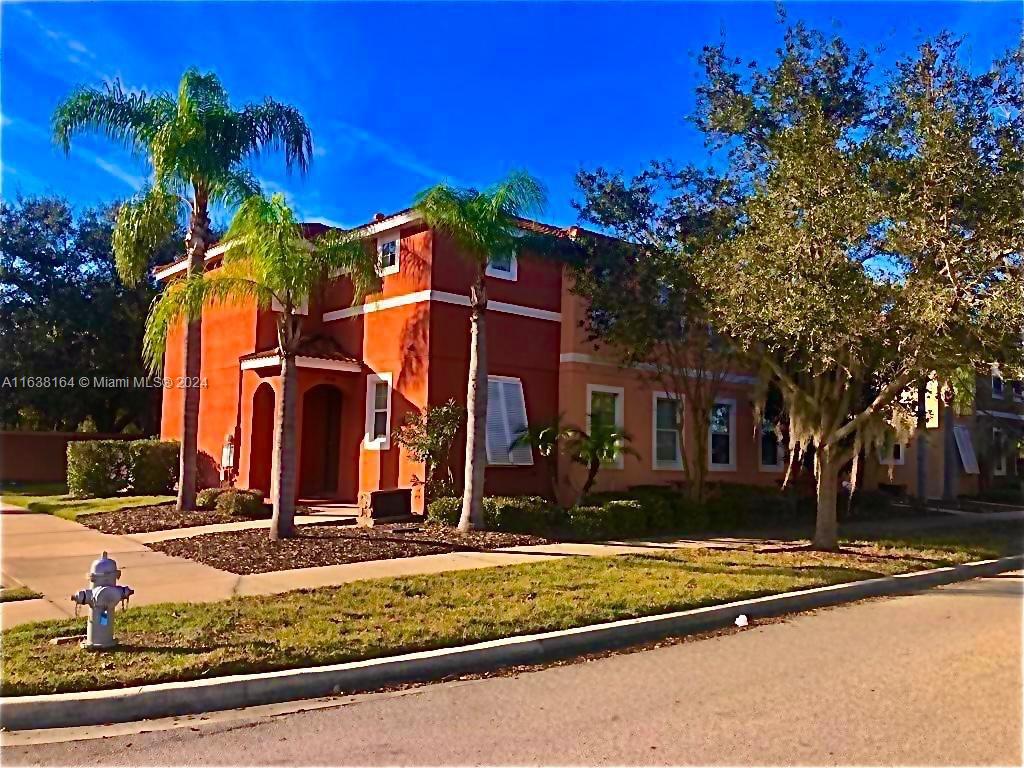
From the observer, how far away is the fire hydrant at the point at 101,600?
665 cm

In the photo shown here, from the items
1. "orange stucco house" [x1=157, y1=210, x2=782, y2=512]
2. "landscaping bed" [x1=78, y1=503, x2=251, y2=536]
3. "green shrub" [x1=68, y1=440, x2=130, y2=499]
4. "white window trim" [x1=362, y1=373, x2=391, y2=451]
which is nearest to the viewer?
"landscaping bed" [x1=78, y1=503, x2=251, y2=536]

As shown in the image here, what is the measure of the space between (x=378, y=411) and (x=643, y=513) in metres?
5.76

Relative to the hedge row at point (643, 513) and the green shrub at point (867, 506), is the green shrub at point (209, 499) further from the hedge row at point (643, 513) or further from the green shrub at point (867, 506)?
the green shrub at point (867, 506)

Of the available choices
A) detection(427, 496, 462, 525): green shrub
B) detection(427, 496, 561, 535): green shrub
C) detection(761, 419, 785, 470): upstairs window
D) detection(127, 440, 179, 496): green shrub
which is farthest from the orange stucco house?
detection(427, 496, 561, 535): green shrub

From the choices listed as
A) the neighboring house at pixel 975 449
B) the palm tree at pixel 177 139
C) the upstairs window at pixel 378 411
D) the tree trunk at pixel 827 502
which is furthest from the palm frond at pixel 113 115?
the neighboring house at pixel 975 449

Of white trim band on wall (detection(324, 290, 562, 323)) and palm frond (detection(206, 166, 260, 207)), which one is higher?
palm frond (detection(206, 166, 260, 207))

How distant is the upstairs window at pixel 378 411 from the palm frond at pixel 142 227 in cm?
475

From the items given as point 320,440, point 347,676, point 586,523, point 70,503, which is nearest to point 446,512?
point 586,523

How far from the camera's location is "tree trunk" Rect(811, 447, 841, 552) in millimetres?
13672

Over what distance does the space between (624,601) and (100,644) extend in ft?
16.0

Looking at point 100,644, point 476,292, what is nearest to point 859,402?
point 476,292

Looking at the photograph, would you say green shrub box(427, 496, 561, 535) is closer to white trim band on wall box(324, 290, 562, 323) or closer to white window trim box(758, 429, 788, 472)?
white trim band on wall box(324, 290, 562, 323)

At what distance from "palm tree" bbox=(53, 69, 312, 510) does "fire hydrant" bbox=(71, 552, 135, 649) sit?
28.8 ft

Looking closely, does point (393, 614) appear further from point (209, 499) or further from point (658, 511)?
point (209, 499)
